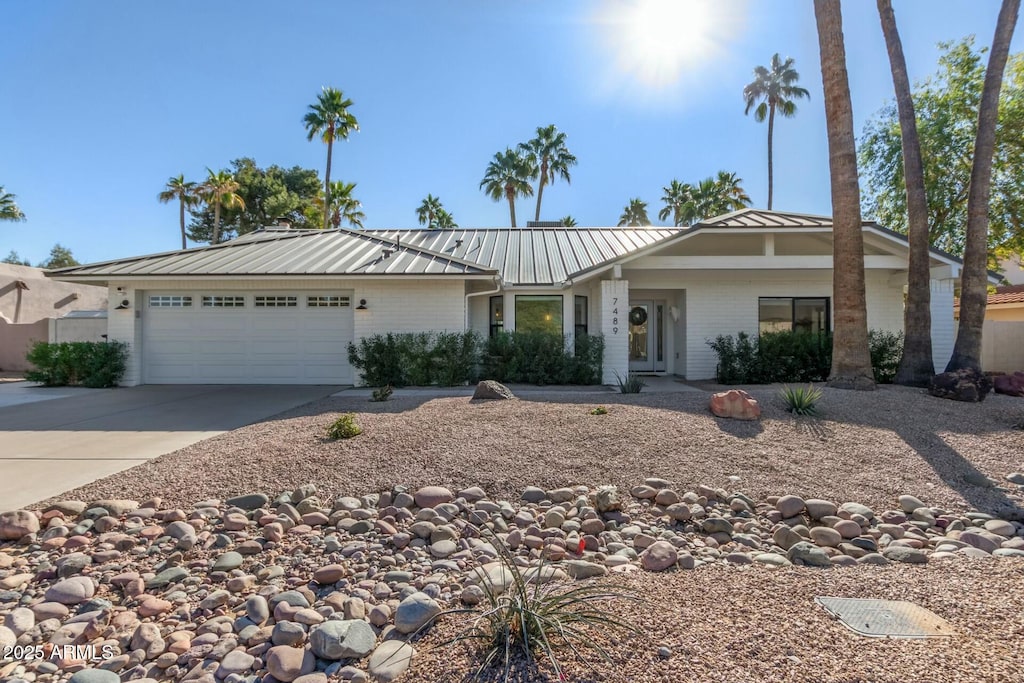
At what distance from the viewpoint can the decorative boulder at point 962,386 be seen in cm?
823

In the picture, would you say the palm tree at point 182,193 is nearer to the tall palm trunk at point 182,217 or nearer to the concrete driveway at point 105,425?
the tall palm trunk at point 182,217

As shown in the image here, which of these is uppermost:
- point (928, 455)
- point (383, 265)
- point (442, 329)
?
point (383, 265)

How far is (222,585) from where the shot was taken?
3.50 metres

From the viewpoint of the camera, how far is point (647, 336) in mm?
15086

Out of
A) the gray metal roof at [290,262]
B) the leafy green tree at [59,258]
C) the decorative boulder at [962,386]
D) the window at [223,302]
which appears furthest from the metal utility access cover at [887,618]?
the leafy green tree at [59,258]

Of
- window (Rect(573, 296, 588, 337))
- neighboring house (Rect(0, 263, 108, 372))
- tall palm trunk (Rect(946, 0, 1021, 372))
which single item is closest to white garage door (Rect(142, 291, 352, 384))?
window (Rect(573, 296, 588, 337))

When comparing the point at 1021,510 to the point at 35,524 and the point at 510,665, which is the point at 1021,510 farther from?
the point at 35,524

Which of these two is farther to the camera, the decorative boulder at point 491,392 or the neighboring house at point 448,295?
the neighboring house at point 448,295

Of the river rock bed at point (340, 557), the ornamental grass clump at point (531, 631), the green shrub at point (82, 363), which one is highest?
the green shrub at point (82, 363)

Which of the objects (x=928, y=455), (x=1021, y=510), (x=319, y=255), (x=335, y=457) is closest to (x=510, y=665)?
(x=335, y=457)

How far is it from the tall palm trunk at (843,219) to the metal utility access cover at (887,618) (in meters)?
7.02

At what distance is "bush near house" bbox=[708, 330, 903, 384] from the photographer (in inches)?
470

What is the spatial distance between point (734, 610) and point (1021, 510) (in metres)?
3.83

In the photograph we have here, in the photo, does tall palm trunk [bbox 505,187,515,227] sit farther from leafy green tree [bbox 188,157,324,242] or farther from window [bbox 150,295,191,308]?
window [bbox 150,295,191,308]
